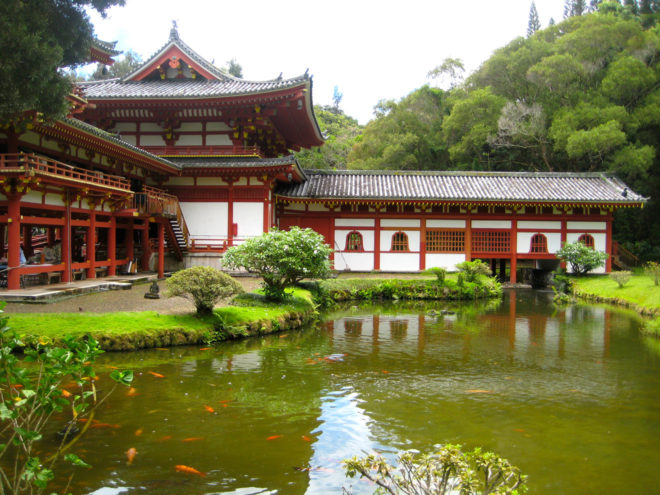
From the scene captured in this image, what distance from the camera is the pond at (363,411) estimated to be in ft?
17.4

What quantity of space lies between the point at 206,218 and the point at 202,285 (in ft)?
40.1

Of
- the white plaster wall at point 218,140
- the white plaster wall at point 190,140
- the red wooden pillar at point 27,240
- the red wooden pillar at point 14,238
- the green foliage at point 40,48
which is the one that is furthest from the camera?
the white plaster wall at point 190,140

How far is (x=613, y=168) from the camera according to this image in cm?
3052

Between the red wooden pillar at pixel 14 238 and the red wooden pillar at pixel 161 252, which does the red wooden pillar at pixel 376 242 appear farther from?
the red wooden pillar at pixel 14 238

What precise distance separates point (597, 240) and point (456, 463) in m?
25.8

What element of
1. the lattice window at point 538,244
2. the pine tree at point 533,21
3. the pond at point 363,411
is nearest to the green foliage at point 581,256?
the lattice window at point 538,244

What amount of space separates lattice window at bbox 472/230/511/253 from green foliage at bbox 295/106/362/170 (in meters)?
14.2

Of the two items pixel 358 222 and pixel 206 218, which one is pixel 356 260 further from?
pixel 206 218

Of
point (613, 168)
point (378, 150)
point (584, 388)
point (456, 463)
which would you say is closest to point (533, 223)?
point (613, 168)

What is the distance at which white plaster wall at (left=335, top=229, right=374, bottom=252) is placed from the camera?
25812mm

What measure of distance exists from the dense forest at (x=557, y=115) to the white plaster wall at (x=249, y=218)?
17936mm

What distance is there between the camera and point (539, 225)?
25.9m

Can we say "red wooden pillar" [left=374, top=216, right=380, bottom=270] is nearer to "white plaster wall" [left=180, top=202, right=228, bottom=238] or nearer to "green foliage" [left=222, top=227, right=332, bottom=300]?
"white plaster wall" [left=180, top=202, right=228, bottom=238]

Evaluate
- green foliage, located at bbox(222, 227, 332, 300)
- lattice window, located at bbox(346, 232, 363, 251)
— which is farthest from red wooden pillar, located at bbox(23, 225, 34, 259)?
lattice window, located at bbox(346, 232, 363, 251)
